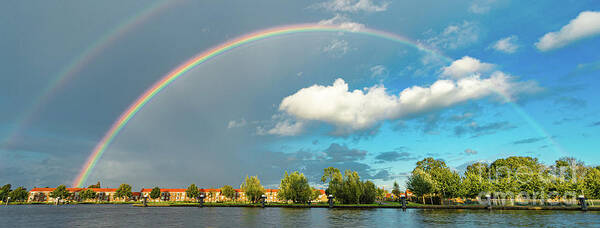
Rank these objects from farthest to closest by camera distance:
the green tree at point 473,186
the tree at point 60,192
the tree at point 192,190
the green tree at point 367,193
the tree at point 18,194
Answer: the tree at point 60,192, the tree at point 18,194, the tree at point 192,190, the green tree at point 367,193, the green tree at point 473,186

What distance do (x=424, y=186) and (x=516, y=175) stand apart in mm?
19847

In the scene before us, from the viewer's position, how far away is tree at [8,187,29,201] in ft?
495

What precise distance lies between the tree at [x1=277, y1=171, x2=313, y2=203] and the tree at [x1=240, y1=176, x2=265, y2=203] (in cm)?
743

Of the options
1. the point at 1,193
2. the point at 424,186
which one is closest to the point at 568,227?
the point at 424,186

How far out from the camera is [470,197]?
2680 inches

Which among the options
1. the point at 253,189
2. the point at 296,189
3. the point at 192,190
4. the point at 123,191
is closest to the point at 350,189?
the point at 296,189

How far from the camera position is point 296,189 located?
246 feet

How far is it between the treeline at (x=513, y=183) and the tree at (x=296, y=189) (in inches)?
969

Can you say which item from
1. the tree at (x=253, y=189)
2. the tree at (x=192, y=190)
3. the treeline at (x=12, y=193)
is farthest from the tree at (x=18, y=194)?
the tree at (x=253, y=189)

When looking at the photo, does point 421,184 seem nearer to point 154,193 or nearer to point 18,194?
point 154,193

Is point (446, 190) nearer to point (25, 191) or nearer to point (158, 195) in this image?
point (158, 195)

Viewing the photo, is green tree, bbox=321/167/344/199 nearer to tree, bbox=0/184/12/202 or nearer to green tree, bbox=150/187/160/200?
green tree, bbox=150/187/160/200

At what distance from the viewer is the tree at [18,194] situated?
150875 mm

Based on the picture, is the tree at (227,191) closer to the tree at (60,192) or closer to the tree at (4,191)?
the tree at (60,192)
